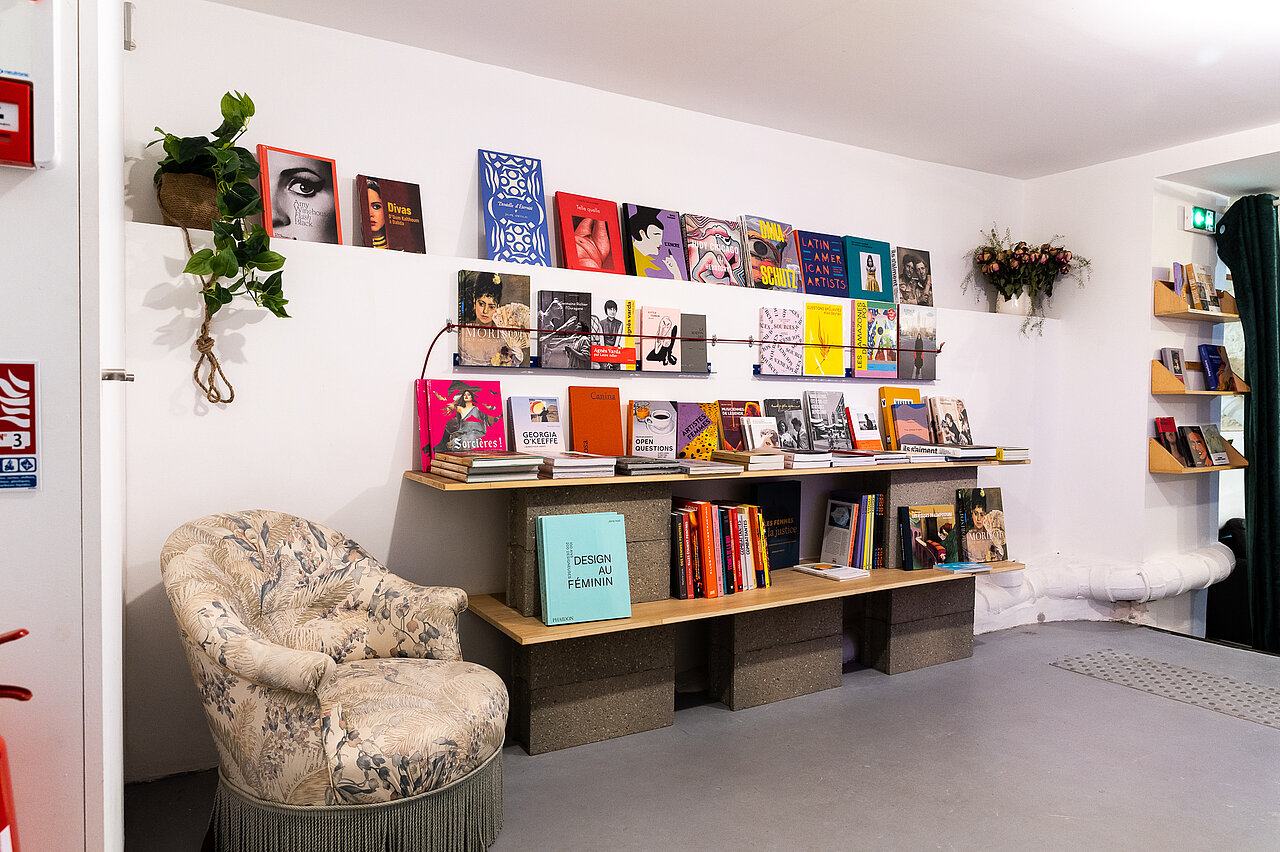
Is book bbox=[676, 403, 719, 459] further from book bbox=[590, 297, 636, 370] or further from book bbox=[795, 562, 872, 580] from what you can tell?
book bbox=[795, 562, 872, 580]

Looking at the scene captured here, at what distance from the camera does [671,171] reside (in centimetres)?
382

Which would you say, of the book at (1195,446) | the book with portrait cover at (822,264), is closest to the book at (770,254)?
the book with portrait cover at (822,264)

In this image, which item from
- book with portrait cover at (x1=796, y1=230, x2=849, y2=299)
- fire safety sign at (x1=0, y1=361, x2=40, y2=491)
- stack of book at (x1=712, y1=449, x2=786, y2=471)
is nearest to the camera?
fire safety sign at (x1=0, y1=361, x2=40, y2=491)

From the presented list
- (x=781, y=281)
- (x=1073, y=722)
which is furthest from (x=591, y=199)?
(x=1073, y=722)

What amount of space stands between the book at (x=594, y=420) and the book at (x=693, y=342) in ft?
1.34

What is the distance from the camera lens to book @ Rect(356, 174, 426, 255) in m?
3.06

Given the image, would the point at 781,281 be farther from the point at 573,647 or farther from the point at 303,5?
the point at 303,5

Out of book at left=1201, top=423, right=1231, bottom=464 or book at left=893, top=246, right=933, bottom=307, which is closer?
book at left=893, top=246, right=933, bottom=307

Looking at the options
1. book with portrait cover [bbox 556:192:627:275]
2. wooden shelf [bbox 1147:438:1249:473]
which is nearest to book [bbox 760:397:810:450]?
book with portrait cover [bbox 556:192:627:275]

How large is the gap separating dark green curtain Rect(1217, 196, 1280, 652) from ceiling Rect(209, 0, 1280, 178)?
85cm

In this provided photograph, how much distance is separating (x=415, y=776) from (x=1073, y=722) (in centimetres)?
267

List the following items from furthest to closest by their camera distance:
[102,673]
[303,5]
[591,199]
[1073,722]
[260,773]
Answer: [591,199]
[1073,722]
[303,5]
[260,773]
[102,673]

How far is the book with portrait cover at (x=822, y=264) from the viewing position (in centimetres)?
415

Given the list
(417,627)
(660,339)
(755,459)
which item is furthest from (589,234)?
(417,627)
